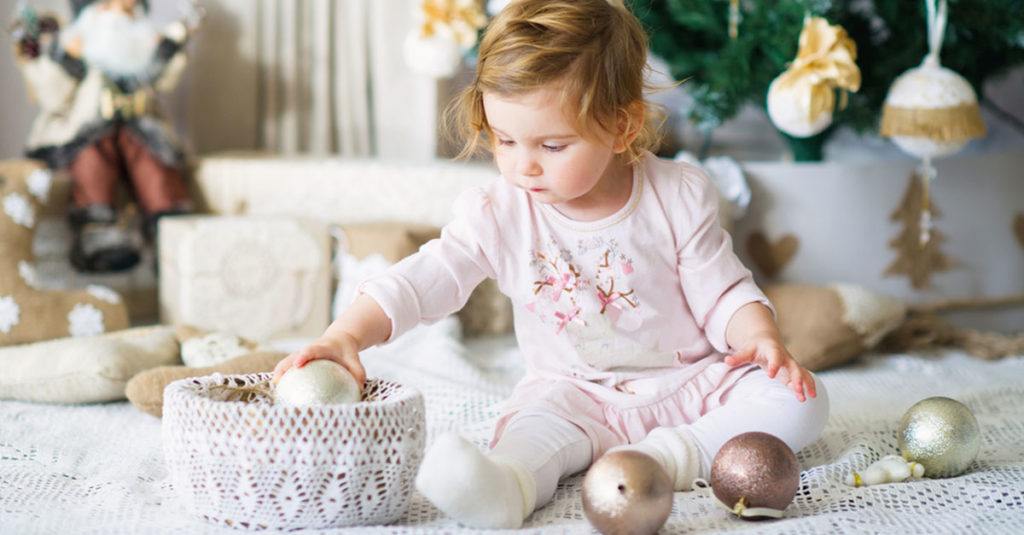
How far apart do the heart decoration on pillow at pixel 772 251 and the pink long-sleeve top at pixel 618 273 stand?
0.70m

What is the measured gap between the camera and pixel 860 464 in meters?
1.00

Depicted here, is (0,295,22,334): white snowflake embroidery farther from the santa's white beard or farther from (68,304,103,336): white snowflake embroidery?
the santa's white beard

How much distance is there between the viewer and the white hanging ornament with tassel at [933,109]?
5.02 feet

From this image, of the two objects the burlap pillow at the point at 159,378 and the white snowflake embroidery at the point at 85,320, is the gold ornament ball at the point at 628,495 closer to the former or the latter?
the burlap pillow at the point at 159,378

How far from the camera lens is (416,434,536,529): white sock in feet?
2.53

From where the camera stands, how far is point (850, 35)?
1.78 meters

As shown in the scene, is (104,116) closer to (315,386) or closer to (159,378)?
(159,378)

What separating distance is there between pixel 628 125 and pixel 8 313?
38.9 inches

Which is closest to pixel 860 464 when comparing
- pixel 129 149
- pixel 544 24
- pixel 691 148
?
pixel 544 24

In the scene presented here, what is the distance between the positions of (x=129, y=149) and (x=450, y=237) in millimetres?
1114

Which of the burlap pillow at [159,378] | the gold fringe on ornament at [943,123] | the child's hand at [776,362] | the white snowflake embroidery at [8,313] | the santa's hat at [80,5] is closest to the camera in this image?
the child's hand at [776,362]

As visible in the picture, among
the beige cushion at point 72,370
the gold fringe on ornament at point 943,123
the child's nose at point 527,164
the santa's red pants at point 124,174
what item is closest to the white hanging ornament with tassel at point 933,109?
the gold fringe on ornament at point 943,123

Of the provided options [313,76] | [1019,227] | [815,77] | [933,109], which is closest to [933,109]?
[933,109]

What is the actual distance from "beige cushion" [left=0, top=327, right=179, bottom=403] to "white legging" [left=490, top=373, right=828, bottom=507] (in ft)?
1.95
